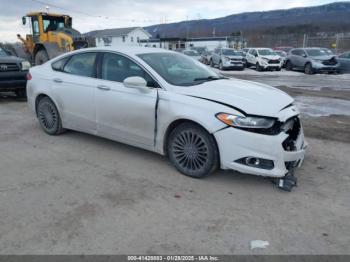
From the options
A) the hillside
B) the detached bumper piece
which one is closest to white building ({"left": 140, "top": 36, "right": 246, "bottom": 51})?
the hillside

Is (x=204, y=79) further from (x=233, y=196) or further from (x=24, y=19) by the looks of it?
(x=24, y=19)

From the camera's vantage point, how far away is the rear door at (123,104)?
15.4 ft

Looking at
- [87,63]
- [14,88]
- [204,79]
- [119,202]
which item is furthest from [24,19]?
[119,202]

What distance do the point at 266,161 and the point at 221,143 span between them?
0.56 meters

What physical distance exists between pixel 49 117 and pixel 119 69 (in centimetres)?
189

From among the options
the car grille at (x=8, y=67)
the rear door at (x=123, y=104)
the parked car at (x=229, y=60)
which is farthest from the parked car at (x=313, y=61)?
the rear door at (x=123, y=104)

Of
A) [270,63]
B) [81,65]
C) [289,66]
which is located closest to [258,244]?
[81,65]

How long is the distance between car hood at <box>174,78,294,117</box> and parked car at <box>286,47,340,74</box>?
18.5 metres

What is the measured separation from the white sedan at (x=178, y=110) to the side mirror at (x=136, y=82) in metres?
0.01

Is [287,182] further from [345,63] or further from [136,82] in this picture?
[345,63]

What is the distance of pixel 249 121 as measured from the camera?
3957 millimetres

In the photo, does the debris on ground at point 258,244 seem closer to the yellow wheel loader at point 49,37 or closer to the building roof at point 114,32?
the yellow wheel loader at point 49,37

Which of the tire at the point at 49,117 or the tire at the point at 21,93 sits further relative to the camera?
the tire at the point at 21,93

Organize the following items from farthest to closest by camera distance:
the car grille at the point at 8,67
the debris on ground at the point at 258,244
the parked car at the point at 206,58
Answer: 1. the parked car at the point at 206,58
2. the car grille at the point at 8,67
3. the debris on ground at the point at 258,244
